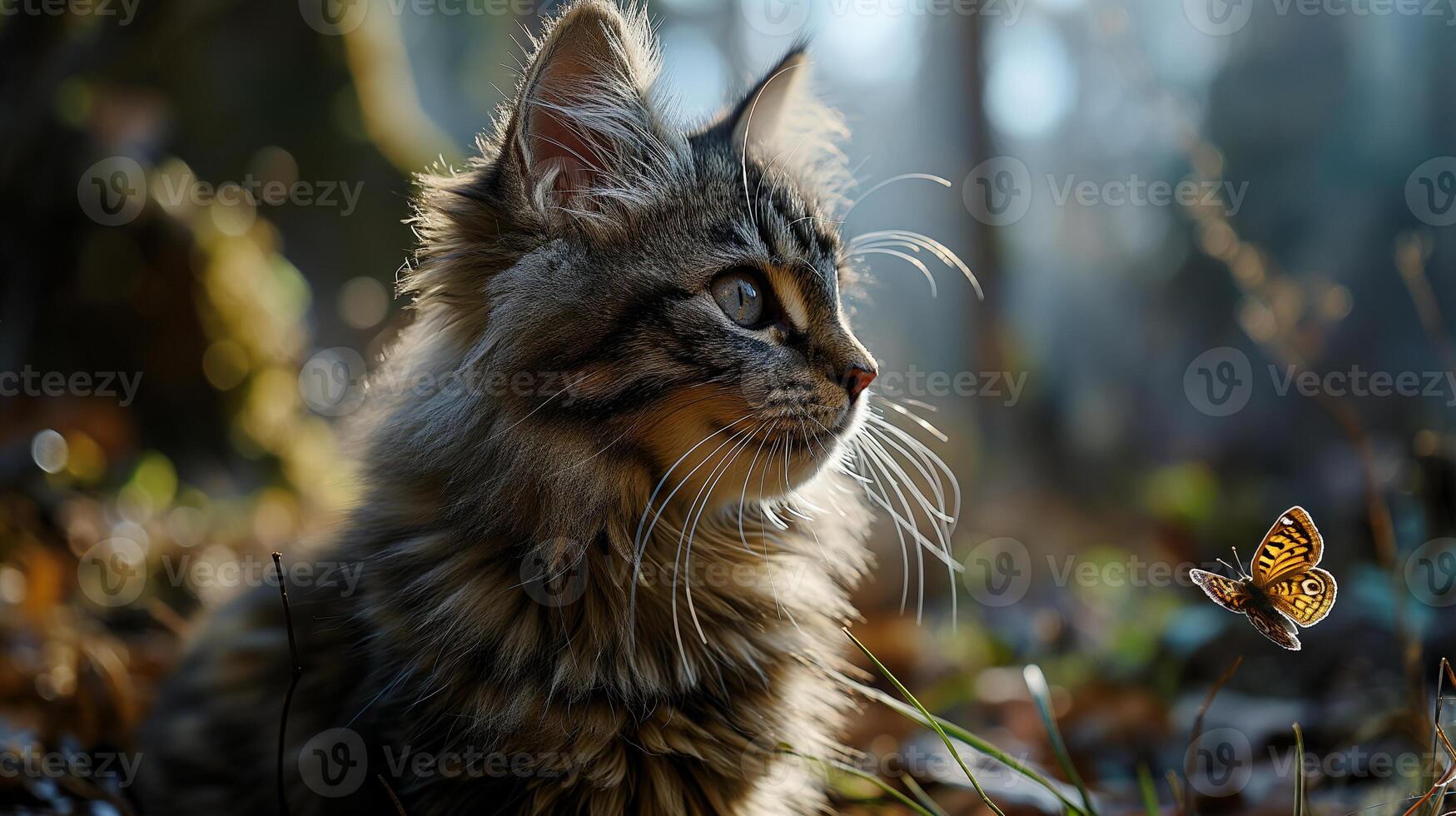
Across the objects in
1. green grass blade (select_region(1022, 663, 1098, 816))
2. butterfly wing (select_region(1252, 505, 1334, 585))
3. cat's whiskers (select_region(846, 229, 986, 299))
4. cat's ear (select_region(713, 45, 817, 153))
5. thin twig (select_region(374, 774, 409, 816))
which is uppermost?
cat's ear (select_region(713, 45, 817, 153))

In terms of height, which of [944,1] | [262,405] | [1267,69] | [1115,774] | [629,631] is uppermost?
[944,1]

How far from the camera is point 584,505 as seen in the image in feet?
5.55

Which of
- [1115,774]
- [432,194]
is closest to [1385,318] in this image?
[1115,774]

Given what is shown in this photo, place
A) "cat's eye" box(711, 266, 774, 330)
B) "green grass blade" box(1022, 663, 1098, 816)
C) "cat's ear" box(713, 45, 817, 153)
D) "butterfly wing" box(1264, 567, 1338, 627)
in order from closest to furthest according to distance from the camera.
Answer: "butterfly wing" box(1264, 567, 1338, 627) → "green grass blade" box(1022, 663, 1098, 816) → "cat's eye" box(711, 266, 774, 330) → "cat's ear" box(713, 45, 817, 153)

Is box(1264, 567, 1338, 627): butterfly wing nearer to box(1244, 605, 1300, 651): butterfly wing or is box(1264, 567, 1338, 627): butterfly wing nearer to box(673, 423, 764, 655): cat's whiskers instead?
box(1244, 605, 1300, 651): butterfly wing

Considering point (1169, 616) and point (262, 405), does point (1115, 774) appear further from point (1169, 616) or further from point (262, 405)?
point (262, 405)

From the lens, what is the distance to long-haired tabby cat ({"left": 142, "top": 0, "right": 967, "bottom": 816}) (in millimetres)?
1643

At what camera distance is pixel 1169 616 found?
3150mm

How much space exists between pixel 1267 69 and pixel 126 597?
7317 millimetres

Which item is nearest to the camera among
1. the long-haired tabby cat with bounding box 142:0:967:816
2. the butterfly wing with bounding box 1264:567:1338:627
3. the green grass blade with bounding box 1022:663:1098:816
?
the butterfly wing with bounding box 1264:567:1338:627

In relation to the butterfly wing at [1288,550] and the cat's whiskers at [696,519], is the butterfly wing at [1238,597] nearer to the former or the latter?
the butterfly wing at [1288,550]

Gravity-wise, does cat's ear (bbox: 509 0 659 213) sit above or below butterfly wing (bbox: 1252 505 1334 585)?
above

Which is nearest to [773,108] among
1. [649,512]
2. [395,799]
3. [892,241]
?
[892,241]

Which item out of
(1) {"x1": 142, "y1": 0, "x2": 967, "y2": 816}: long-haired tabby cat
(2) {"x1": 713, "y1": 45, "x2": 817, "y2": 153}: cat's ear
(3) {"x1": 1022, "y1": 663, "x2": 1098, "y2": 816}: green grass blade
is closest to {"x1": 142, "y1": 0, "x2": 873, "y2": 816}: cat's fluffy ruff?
(1) {"x1": 142, "y1": 0, "x2": 967, "y2": 816}: long-haired tabby cat
